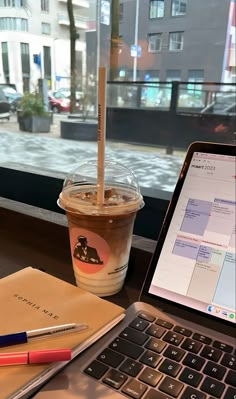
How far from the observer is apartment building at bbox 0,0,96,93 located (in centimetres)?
164

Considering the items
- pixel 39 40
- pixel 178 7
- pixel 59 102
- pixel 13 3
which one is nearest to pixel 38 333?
pixel 178 7

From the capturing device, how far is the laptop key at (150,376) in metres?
0.34

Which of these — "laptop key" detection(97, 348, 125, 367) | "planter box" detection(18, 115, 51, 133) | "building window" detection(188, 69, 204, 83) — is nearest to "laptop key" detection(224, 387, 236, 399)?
"laptop key" detection(97, 348, 125, 367)

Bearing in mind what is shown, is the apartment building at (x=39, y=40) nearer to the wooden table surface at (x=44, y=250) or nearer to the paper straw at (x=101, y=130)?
the wooden table surface at (x=44, y=250)

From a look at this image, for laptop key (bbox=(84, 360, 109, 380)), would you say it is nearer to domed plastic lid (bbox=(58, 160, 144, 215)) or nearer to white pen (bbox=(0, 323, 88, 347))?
white pen (bbox=(0, 323, 88, 347))

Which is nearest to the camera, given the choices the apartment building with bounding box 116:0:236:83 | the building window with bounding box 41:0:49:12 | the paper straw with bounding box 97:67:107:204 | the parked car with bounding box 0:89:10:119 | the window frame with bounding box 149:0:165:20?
the paper straw with bounding box 97:67:107:204

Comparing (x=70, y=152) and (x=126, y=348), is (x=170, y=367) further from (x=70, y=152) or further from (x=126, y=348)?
(x=70, y=152)

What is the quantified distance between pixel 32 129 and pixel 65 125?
0.38 meters

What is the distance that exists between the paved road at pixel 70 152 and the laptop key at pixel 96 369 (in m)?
1.40

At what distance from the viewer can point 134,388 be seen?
335 millimetres

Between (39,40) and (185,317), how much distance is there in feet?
6.12

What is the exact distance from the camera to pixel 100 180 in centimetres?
48

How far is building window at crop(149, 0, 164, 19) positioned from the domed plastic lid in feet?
3.29

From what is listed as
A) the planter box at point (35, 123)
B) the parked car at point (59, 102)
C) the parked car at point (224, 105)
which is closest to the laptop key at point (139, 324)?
the planter box at point (35, 123)
